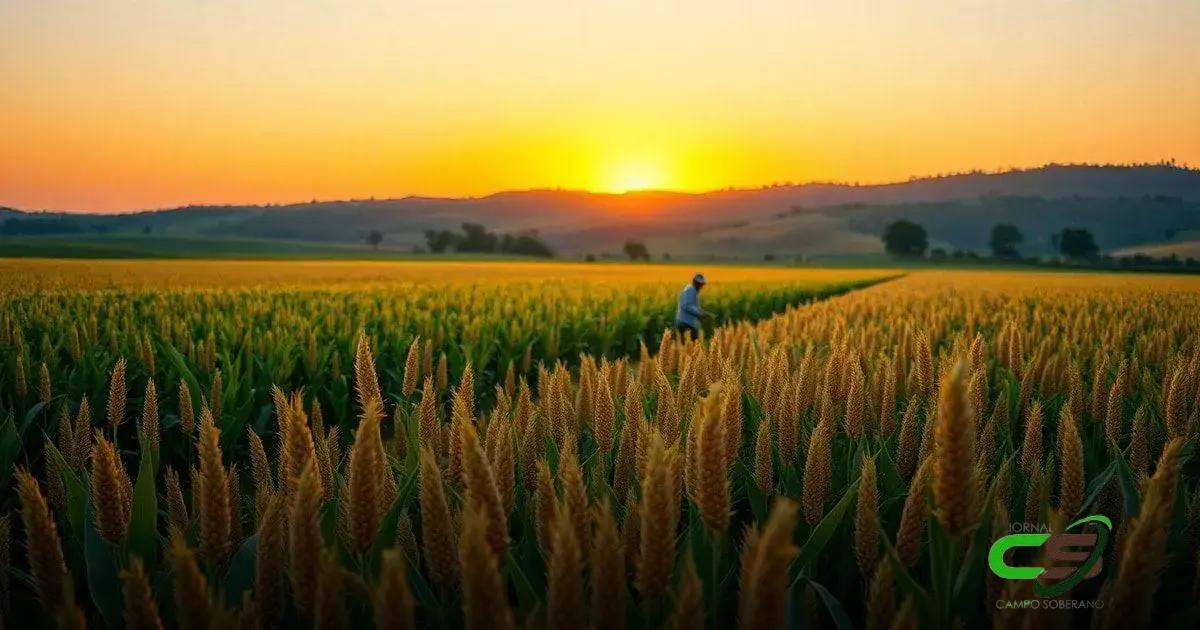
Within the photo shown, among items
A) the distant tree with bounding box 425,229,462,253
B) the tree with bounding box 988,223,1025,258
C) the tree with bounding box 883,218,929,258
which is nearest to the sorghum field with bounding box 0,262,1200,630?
the distant tree with bounding box 425,229,462,253

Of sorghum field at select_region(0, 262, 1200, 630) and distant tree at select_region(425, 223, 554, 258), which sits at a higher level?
distant tree at select_region(425, 223, 554, 258)

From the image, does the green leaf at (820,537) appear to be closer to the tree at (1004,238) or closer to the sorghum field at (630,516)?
the sorghum field at (630,516)

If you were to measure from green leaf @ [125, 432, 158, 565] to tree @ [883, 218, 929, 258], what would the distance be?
471 ft

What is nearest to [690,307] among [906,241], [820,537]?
[820,537]

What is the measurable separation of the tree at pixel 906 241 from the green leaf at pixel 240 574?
14361 cm

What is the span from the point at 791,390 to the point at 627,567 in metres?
1.14

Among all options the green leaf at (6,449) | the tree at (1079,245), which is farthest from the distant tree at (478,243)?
the green leaf at (6,449)

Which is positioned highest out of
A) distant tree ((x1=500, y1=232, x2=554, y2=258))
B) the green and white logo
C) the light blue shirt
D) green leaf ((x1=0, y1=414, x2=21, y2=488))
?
distant tree ((x1=500, y1=232, x2=554, y2=258))

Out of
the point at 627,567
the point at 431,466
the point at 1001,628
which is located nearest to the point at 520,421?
the point at 627,567

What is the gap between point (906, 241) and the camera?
135875 millimetres

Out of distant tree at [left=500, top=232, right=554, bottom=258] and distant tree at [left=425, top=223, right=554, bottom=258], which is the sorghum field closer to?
distant tree at [left=500, top=232, right=554, bottom=258]

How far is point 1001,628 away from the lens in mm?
1207

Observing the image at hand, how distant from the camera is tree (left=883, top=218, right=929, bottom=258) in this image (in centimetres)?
13488

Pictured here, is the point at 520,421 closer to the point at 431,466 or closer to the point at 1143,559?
the point at 431,466
